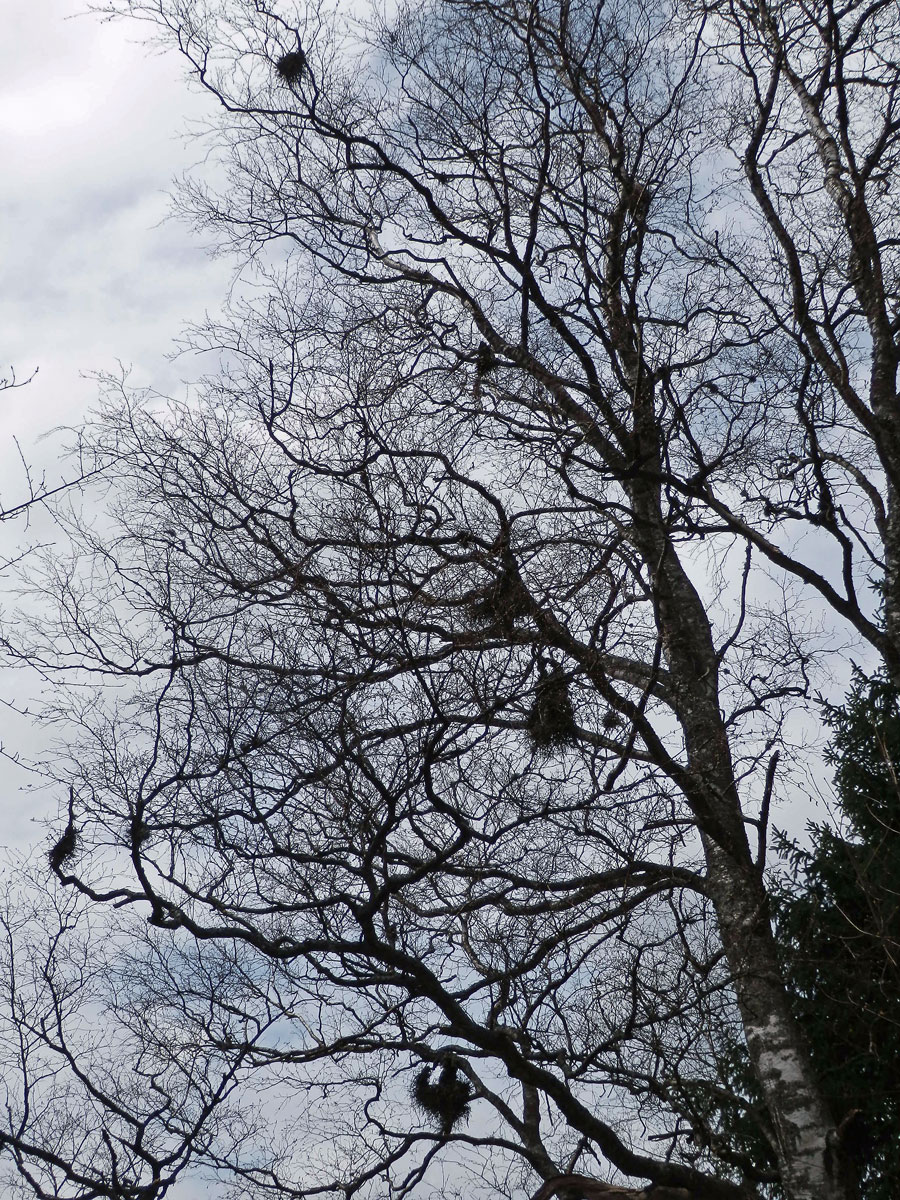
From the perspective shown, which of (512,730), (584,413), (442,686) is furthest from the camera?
(584,413)

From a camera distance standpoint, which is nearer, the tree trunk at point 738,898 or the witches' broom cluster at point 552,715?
the tree trunk at point 738,898

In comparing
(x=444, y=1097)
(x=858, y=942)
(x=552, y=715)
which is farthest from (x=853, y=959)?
(x=444, y=1097)

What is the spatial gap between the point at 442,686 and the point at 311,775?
0.78 m

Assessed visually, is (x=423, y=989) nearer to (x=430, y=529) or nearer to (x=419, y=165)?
(x=430, y=529)

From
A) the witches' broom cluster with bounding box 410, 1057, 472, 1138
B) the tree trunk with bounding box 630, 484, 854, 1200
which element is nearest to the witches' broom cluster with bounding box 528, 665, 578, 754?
the tree trunk with bounding box 630, 484, 854, 1200

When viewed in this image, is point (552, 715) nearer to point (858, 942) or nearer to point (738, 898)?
point (738, 898)

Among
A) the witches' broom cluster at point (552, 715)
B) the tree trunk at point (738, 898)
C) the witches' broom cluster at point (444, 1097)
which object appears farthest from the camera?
the witches' broom cluster at point (444, 1097)

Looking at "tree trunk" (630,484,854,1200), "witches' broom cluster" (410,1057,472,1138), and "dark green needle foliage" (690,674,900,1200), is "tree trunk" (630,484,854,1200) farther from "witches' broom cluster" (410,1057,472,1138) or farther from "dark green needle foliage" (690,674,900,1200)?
"witches' broom cluster" (410,1057,472,1138)

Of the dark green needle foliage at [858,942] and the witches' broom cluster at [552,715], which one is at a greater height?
the witches' broom cluster at [552,715]

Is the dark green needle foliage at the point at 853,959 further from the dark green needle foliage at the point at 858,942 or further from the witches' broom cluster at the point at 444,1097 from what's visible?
the witches' broom cluster at the point at 444,1097

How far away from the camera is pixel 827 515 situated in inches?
269

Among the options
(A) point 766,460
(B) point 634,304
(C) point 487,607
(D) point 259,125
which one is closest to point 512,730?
(C) point 487,607

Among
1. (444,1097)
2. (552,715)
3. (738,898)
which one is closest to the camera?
(552,715)

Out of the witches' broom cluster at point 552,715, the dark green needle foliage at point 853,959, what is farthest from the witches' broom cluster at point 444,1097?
the witches' broom cluster at point 552,715
